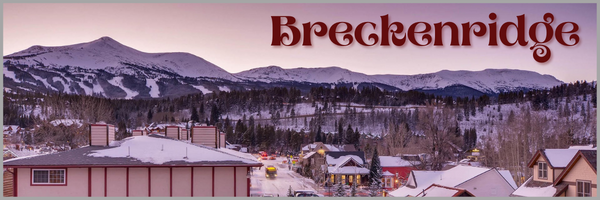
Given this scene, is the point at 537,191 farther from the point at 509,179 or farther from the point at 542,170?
the point at 509,179

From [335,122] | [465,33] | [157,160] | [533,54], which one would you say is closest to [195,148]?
[157,160]

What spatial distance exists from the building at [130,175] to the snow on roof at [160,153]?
0.12ft

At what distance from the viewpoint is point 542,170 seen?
78.3ft

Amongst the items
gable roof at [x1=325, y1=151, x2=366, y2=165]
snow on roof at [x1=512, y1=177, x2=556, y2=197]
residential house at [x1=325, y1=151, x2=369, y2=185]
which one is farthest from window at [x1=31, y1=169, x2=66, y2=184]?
gable roof at [x1=325, y1=151, x2=366, y2=165]

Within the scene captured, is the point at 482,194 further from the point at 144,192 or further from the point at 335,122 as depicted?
the point at 335,122

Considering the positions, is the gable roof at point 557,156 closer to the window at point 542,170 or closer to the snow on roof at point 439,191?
the window at point 542,170

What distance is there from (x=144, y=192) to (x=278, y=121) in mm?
153146

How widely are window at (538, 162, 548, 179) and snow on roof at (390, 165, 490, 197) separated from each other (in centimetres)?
821

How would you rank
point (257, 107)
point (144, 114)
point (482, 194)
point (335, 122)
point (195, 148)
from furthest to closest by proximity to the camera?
point (257, 107) < point (144, 114) < point (335, 122) < point (482, 194) < point (195, 148)

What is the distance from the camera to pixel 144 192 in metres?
17.4

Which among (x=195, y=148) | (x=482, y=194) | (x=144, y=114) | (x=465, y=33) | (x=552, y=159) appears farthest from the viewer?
(x=144, y=114)

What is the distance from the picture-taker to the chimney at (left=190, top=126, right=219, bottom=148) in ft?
79.5

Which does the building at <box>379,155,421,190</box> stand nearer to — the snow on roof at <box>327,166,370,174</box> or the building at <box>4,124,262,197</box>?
the snow on roof at <box>327,166,370,174</box>

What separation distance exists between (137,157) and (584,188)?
18058mm
